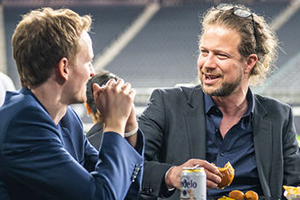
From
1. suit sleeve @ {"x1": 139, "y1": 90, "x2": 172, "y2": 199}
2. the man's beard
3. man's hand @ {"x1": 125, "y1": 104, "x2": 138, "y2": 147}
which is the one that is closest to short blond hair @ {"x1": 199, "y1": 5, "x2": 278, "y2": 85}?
the man's beard

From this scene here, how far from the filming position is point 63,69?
1.24 metres

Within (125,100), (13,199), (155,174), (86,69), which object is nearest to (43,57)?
(86,69)

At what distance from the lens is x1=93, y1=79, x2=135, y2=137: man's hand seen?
1268 mm

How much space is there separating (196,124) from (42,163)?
0.93 meters

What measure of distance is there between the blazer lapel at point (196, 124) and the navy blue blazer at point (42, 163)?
0.73 metres

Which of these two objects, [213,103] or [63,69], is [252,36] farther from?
[63,69]

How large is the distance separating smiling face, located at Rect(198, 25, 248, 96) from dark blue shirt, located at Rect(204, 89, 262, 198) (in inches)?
3.3

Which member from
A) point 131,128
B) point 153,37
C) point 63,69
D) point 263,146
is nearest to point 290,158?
point 263,146

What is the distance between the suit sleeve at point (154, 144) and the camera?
68.5 inches

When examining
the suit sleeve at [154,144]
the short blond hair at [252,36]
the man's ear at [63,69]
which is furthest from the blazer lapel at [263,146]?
the man's ear at [63,69]

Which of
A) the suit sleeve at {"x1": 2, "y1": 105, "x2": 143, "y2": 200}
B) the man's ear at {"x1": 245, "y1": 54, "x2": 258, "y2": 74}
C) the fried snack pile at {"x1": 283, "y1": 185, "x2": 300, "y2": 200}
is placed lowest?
the fried snack pile at {"x1": 283, "y1": 185, "x2": 300, "y2": 200}

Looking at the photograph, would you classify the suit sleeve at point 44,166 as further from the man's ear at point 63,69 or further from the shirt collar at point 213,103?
the shirt collar at point 213,103

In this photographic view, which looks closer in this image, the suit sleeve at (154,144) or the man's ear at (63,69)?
the man's ear at (63,69)

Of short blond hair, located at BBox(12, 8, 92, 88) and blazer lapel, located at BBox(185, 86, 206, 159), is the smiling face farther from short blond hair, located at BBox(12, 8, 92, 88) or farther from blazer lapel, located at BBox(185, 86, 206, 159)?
short blond hair, located at BBox(12, 8, 92, 88)
